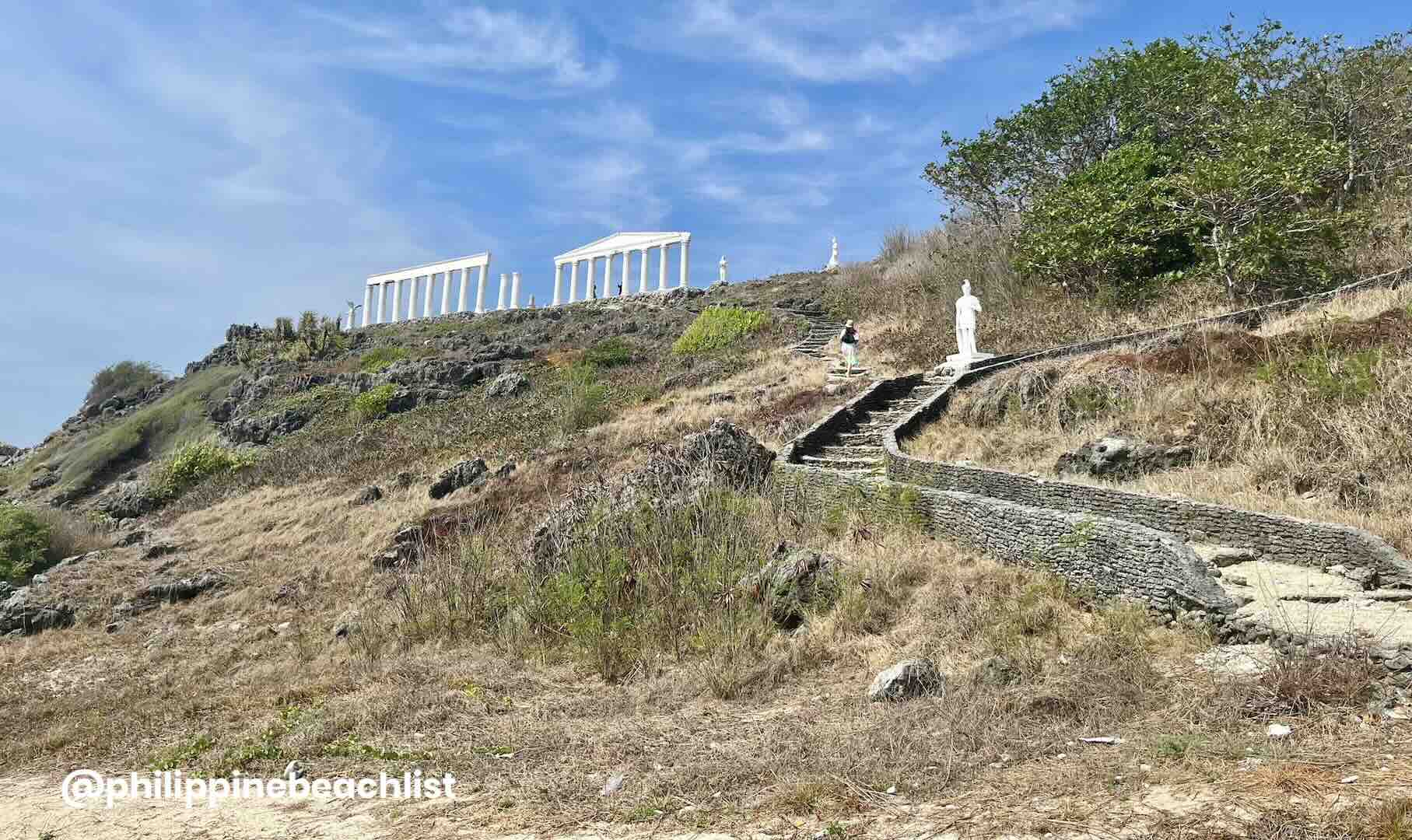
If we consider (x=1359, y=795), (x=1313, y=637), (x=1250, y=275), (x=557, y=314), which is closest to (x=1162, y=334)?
(x=1250, y=275)

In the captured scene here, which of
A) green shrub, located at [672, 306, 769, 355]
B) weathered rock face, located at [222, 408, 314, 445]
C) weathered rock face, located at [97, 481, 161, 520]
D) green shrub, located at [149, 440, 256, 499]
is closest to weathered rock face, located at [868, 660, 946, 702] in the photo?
green shrub, located at [672, 306, 769, 355]

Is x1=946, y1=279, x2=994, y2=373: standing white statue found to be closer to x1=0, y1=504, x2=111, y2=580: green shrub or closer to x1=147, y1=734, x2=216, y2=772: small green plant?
x1=147, y1=734, x2=216, y2=772: small green plant

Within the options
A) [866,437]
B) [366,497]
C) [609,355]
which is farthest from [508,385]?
[866,437]

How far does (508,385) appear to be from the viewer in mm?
32594

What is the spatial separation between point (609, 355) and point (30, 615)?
77.1ft

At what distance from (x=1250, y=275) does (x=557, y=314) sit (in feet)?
138

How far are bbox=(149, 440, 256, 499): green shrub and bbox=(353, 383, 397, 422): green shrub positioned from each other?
423cm

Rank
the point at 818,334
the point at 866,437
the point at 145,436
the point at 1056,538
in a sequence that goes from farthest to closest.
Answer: the point at 145,436 < the point at 818,334 < the point at 866,437 < the point at 1056,538

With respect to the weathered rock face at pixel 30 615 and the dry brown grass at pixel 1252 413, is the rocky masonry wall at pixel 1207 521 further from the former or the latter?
the weathered rock face at pixel 30 615

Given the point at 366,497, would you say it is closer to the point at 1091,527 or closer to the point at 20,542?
the point at 20,542

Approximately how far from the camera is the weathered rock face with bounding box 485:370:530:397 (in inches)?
1270

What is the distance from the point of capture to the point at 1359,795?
3.92 metres

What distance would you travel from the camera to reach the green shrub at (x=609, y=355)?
3531cm

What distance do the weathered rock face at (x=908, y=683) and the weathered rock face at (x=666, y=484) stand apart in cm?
493
